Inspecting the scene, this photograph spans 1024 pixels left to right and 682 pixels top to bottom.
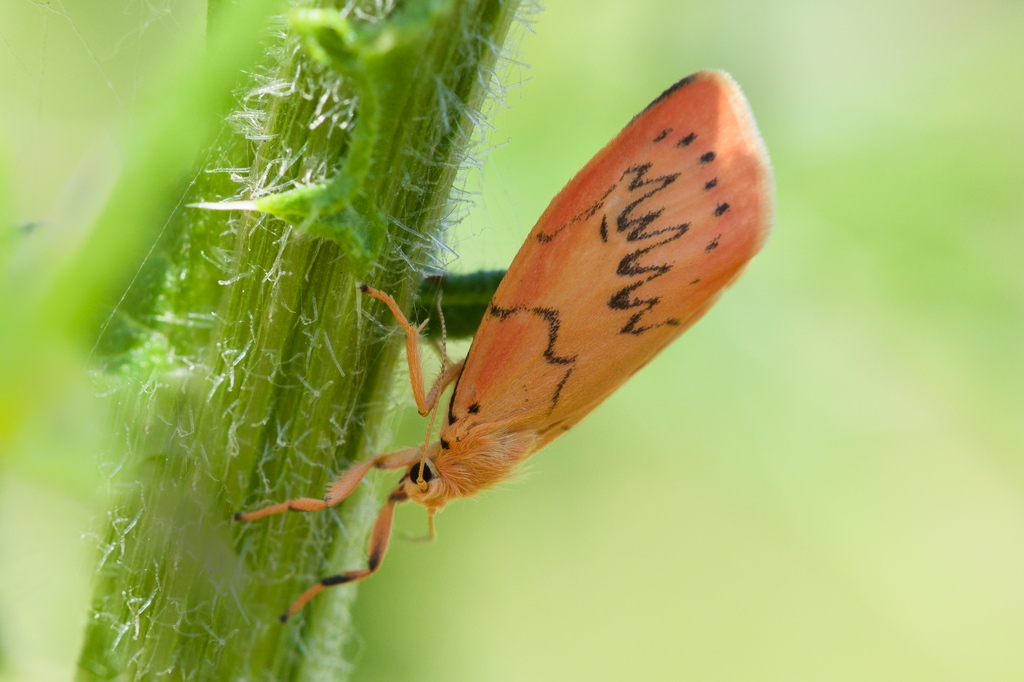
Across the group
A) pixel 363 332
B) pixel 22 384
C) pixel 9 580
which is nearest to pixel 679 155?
pixel 363 332

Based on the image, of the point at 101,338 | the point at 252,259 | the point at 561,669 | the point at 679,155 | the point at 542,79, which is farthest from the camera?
the point at 561,669

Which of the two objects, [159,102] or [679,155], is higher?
[159,102]

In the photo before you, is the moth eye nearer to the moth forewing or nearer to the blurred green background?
the moth forewing

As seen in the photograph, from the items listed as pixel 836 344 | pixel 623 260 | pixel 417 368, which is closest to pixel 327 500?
pixel 417 368

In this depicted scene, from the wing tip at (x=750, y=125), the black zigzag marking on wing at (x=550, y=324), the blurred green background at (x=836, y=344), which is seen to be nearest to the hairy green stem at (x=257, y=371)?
the black zigzag marking on wing at (x=550, y=324)

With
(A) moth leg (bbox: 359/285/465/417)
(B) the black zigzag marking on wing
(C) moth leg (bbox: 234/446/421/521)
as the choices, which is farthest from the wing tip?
(C) moth leg (bbox: 234/446/421/521)

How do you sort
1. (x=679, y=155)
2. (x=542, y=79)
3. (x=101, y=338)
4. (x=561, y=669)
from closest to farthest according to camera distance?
(x=101, y=338), (x=679, y=155), (x=542, y=79), (x=561, y=669)

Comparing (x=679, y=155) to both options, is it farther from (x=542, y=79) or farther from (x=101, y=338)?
(x=542, y=79)
